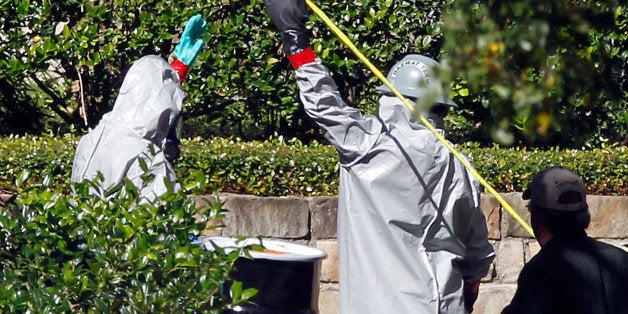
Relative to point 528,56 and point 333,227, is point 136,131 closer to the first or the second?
point 333,227

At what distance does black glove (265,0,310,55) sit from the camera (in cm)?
503

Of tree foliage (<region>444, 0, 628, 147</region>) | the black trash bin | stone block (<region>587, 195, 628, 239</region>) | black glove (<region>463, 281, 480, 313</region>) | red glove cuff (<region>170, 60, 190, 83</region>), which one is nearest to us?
tree foliage (<region>444, 0, 628, 147</region>)

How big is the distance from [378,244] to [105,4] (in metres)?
3.68

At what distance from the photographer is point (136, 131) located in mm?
5488

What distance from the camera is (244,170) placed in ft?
24.2

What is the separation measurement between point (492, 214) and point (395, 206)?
7.98 feet

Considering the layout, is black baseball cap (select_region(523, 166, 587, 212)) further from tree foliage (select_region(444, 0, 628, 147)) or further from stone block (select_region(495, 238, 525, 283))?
stone block (select_region(495, 238, 525, 283))

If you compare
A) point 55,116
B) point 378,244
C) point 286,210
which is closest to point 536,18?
point 378,244

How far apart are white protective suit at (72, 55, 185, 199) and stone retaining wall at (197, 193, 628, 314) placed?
1.46m

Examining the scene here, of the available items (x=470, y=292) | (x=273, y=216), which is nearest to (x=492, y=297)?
(x=273, y=216)

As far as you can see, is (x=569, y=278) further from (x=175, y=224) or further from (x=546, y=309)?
(x=175, y=224)

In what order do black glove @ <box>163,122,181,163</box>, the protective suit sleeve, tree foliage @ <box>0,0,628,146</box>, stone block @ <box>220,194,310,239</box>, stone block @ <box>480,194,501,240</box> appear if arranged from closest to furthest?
the protective suit sleeve
black glove @ <box>163,122,181,163</box>
stone block @ <box>220,194,310,239</box>
stone block @ <box>480,194,501,240</box>
tree foliage @ <box>0,0,628,146</box>

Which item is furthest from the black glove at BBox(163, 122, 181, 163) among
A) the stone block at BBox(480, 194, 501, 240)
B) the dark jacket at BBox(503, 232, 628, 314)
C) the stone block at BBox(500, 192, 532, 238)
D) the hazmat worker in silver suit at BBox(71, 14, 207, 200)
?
the dark jacket at BBox(503, 232, 628, 314)

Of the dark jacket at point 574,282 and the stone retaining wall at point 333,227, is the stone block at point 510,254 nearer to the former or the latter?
the stone retaining wall at point 333,227
